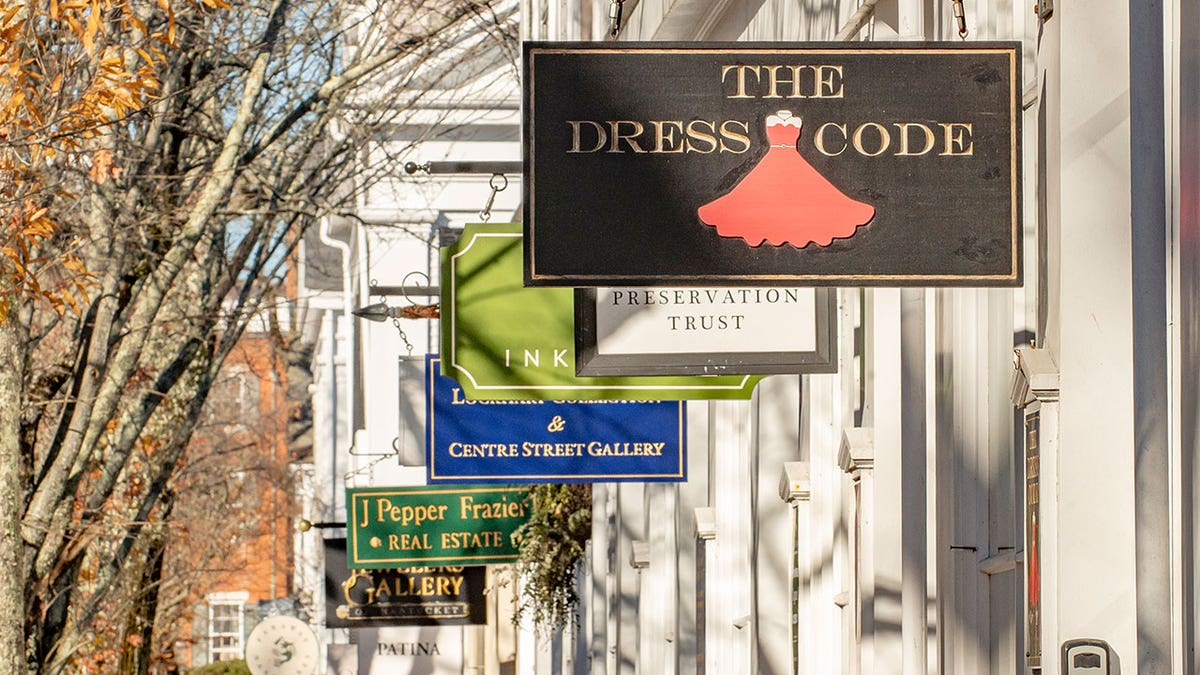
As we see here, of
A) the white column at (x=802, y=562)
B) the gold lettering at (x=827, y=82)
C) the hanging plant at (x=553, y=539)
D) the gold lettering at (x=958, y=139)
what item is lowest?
the hanging plant at (x=553, y=539)

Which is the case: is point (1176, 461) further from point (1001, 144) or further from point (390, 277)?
point (390, 277)

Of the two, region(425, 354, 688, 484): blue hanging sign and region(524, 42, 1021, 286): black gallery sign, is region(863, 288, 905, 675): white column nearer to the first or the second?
region(524, 42, 1021, 286): black gallery sign

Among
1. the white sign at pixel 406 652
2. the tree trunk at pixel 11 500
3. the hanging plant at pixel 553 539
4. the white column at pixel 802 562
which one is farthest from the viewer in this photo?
the white sign at pixel 406 652

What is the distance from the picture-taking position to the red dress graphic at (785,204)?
164 inches

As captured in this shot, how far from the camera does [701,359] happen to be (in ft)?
18.8

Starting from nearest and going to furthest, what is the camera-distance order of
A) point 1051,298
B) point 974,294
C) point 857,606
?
point 1051,298, point 974,294, point 857,606

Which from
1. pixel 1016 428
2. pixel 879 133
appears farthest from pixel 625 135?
pixel 1016 428

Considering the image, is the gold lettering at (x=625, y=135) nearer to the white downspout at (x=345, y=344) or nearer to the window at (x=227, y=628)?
the white downspout at (x=345, y=344)

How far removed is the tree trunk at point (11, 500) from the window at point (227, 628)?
40954 mm

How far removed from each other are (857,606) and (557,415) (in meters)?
5.20

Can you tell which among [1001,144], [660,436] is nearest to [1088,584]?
[1001,144]

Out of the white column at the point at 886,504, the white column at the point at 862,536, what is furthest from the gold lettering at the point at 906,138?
the white column at the point at 862,536

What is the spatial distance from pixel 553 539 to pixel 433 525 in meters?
1.01

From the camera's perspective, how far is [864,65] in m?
4.22
